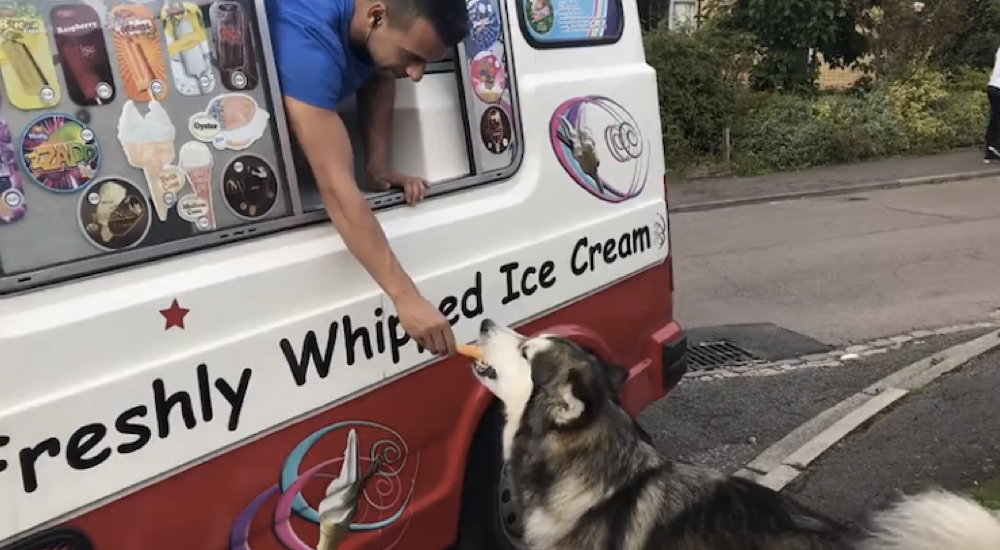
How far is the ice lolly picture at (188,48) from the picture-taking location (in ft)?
7.30

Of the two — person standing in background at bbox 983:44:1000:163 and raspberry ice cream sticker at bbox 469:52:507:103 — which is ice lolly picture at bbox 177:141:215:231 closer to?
raspberry ice cream sticker at bbox 469:52:507:103

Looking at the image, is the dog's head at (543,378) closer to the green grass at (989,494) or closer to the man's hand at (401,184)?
the man's hand at (401,184)

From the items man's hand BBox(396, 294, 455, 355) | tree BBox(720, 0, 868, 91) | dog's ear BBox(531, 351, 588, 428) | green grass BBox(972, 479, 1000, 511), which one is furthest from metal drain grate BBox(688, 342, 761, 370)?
tree BBox(720, 0, 868, 91)

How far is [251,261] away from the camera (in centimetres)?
236

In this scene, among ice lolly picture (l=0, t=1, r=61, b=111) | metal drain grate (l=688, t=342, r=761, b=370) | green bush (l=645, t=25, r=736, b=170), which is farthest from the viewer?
green bush (l=645, t=25, r=736, b=170)

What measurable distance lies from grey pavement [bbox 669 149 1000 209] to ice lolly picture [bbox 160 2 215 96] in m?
10.6

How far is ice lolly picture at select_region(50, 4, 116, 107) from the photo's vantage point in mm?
2021

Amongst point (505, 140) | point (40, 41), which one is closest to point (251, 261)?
point (40, 41)

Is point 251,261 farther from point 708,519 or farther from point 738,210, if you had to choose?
point 738,210

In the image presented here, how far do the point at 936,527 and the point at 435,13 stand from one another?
6.23ft

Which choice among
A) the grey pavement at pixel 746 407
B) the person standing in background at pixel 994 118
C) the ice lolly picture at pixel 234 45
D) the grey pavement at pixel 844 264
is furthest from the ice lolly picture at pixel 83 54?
the person standing in background at pixel 994 118

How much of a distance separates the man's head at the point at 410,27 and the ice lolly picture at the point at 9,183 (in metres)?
1.03

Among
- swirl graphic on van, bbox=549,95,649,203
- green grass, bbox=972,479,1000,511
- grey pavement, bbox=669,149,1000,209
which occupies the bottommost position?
grey pavement, bbox=669,149,1000,209

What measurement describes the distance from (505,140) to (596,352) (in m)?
0.88
